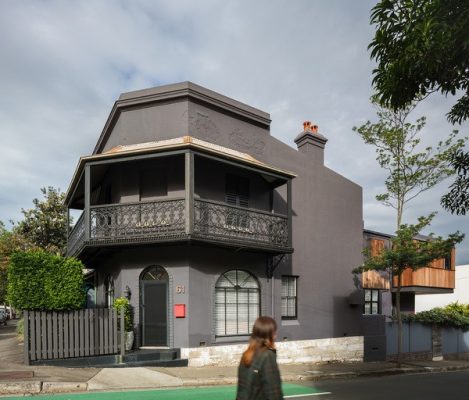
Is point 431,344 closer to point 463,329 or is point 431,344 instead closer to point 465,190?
point 463,329

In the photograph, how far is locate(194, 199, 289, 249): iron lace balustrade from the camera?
13.0 meters

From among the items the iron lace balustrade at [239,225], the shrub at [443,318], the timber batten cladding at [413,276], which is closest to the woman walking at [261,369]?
the iron lace balustrade at [239,225]

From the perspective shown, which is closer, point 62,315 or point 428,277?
point 62,315

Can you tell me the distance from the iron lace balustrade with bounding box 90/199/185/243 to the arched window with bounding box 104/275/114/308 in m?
2.87

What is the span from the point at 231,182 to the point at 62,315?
633 cm

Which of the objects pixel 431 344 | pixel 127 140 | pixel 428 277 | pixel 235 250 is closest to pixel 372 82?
pixel 235 250

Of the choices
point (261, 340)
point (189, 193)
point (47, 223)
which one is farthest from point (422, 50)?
point (47, 223)

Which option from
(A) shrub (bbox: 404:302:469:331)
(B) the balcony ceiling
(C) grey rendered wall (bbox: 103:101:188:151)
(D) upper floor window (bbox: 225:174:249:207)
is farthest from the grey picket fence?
(A) shrub (bbox: 404:302:469:331)

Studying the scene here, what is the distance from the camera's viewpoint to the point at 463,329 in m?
21.9

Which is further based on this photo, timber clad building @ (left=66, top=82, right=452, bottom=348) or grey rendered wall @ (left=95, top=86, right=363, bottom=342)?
grey rendered wall @ (left=95, top=86, right=363, bottom=342)

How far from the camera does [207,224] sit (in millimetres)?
12977

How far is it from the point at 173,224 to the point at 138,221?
4.22 feet

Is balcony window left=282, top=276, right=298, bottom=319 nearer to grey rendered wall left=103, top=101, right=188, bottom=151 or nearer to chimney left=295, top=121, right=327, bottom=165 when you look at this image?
chimney left=295, top=121, right=327, bottom=165

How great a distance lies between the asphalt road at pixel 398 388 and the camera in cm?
1012
